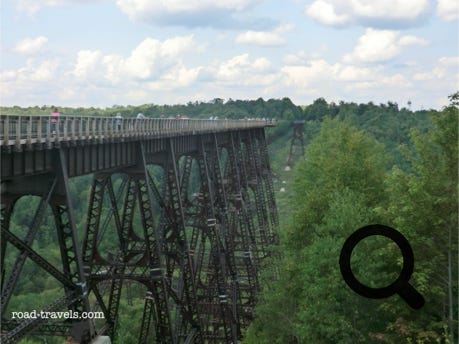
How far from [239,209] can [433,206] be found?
25.2 m

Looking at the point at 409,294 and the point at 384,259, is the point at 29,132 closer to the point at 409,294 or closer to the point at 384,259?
the point at 384,259

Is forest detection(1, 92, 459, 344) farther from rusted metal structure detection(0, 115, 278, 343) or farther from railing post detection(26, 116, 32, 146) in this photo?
railing post detection(26, 116, 32, 146)

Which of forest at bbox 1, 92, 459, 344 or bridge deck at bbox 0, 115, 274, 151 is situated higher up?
bridge deck at bbox 0, 115, 274, 151

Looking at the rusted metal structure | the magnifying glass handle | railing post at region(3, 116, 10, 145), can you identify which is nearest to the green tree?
the rusted metal structure

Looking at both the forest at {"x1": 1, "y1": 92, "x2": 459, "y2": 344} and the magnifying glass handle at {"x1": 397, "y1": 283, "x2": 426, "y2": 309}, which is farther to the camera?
the forest at {"x1": 1, "y1": 92, "x2": 459, "y2": 344}

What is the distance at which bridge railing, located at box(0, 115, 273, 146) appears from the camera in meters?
12.9

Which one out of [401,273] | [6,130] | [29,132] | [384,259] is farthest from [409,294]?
[384,259]

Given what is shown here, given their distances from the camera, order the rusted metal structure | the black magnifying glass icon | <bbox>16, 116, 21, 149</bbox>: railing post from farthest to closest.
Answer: the rusted metal structure
<bbox>16, 116, 21, 149</bbox>: railing post
the black magnifying glass icon

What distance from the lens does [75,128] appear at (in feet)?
53.9

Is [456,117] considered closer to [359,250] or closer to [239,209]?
[359,250]

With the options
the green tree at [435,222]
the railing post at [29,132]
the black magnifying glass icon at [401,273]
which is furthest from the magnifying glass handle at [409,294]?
the green tree at [435,222]

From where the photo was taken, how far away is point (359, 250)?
1775 centimetres

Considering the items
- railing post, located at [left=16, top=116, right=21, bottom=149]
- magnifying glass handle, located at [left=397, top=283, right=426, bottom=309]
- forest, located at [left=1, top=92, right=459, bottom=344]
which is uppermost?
railing post, located at [left=16, top=116, right=21, bottom=149]

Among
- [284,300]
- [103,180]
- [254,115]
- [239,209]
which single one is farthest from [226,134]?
[254,115]
